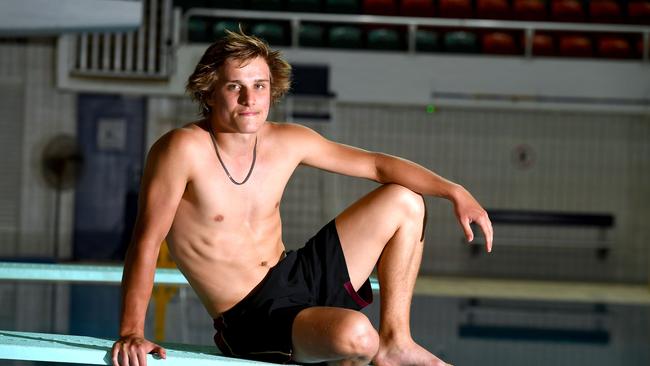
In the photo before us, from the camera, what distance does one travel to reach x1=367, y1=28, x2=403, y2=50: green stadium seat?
1241 centimetres

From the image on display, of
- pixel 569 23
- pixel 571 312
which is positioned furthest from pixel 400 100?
pixel 571 312

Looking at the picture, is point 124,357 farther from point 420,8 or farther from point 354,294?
point 420,8

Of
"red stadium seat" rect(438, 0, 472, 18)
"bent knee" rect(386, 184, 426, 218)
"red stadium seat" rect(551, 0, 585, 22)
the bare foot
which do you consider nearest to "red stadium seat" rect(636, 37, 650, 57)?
"red stadium seat" rect(551, 0, 585, 22)

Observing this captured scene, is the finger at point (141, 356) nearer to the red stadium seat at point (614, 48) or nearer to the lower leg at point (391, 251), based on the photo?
the lower leg at point (391, 251)

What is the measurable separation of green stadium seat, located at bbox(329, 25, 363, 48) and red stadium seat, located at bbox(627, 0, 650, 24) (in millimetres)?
3788

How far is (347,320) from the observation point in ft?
8.86

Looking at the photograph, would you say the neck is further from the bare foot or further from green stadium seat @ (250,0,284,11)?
green stadium seat @ (250,0,284,11)

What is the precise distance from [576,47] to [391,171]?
10003 millimetres

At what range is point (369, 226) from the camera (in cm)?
309

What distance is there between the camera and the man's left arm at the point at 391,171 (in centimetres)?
307

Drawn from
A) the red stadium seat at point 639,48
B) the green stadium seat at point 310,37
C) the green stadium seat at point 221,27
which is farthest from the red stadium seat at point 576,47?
the green stadium seat at point 221,27

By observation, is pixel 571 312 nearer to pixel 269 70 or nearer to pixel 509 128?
pixel 509 128

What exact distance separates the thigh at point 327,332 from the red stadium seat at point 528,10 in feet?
35.0

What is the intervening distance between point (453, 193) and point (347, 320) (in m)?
0.63
